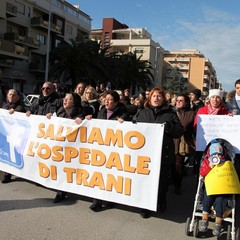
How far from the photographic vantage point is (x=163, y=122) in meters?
4.53

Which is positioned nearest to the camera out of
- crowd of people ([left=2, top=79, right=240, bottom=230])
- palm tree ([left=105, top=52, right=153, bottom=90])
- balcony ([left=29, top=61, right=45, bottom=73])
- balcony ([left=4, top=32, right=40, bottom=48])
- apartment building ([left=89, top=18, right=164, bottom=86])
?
crowd of people ([left=2, top=79, right=240, bottom=230])

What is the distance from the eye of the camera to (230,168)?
12.6 feet

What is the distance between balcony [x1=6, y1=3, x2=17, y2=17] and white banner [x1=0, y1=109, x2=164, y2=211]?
1258 inches

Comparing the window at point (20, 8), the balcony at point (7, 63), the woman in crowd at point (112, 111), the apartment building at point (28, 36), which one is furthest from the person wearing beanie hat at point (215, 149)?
the window at point (20, 8)

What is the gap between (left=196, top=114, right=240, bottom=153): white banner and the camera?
447 cm

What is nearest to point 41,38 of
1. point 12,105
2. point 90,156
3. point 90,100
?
point 90,100

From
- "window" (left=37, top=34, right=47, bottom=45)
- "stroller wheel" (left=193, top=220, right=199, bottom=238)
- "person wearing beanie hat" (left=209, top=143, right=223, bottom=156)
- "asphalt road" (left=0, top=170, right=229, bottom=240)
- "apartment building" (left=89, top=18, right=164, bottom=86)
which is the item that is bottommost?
"asphalt road" (left=0, top=170, right=229, bottom=240)

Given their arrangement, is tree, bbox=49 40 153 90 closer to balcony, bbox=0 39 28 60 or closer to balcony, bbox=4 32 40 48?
balcony, bbox=4 32 40 48

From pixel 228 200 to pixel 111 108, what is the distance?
6.96 ft

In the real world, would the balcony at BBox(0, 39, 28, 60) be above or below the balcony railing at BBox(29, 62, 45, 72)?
above

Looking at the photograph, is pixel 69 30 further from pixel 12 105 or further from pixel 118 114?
pixel 118 114

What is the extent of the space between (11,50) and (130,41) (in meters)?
47.3

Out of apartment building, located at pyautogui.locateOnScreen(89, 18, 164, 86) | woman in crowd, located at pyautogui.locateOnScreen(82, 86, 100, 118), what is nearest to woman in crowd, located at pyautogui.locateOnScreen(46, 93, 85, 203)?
woman in crowd, located at pyautogui.locateOnScreen(82, 86, 100, 118)

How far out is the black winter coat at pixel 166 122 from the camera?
4449 mm
